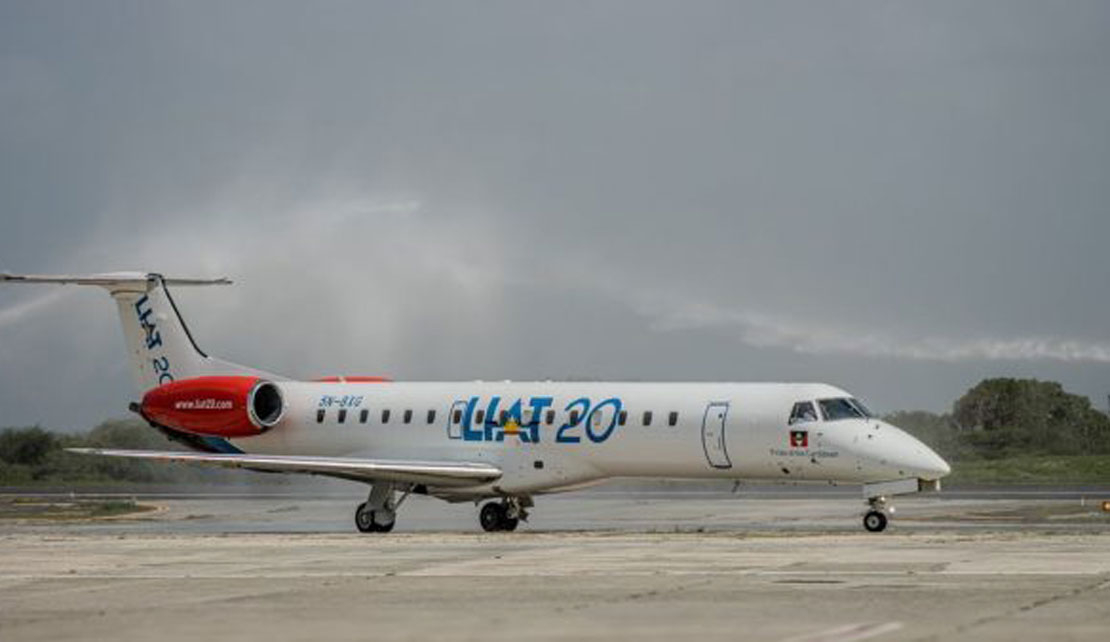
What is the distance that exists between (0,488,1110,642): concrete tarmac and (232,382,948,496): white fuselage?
4.50ft

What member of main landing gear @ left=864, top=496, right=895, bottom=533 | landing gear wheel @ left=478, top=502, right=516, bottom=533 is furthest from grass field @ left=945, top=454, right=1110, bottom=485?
main landing gear @ left=864, top=496, right=895, bottom=533

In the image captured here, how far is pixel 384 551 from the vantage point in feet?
105

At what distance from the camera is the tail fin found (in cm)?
5038

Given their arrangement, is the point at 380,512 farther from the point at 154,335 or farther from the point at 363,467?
the point at 154,335

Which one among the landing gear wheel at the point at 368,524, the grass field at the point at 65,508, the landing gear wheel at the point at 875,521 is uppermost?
the grass field at the point at 65,508

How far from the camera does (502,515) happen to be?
44.5 meters

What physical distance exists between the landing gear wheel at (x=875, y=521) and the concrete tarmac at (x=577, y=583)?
583 millimetres

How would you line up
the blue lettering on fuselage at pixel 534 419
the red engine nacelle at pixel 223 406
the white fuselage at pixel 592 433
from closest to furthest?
the white fuselage at pixel 592 433 < the blue lettering on fuselage at pixel 534 419 < the red engine nacelle at pixel 223 406

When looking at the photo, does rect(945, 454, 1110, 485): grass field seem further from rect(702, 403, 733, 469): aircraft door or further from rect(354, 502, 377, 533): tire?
rect(354, 502, 377, 533): tire

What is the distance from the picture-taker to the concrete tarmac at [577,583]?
62.2 ft

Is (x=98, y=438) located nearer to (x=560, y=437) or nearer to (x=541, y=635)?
(x=560, y=437)

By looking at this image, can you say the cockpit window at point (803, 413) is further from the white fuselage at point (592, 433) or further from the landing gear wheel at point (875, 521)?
the landing gear wheel at point (875, 521)

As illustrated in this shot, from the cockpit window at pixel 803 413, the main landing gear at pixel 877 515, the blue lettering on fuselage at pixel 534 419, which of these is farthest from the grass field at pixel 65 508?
the main landing gear at pixel 877 515

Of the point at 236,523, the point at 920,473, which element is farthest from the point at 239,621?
the point at 236,523
